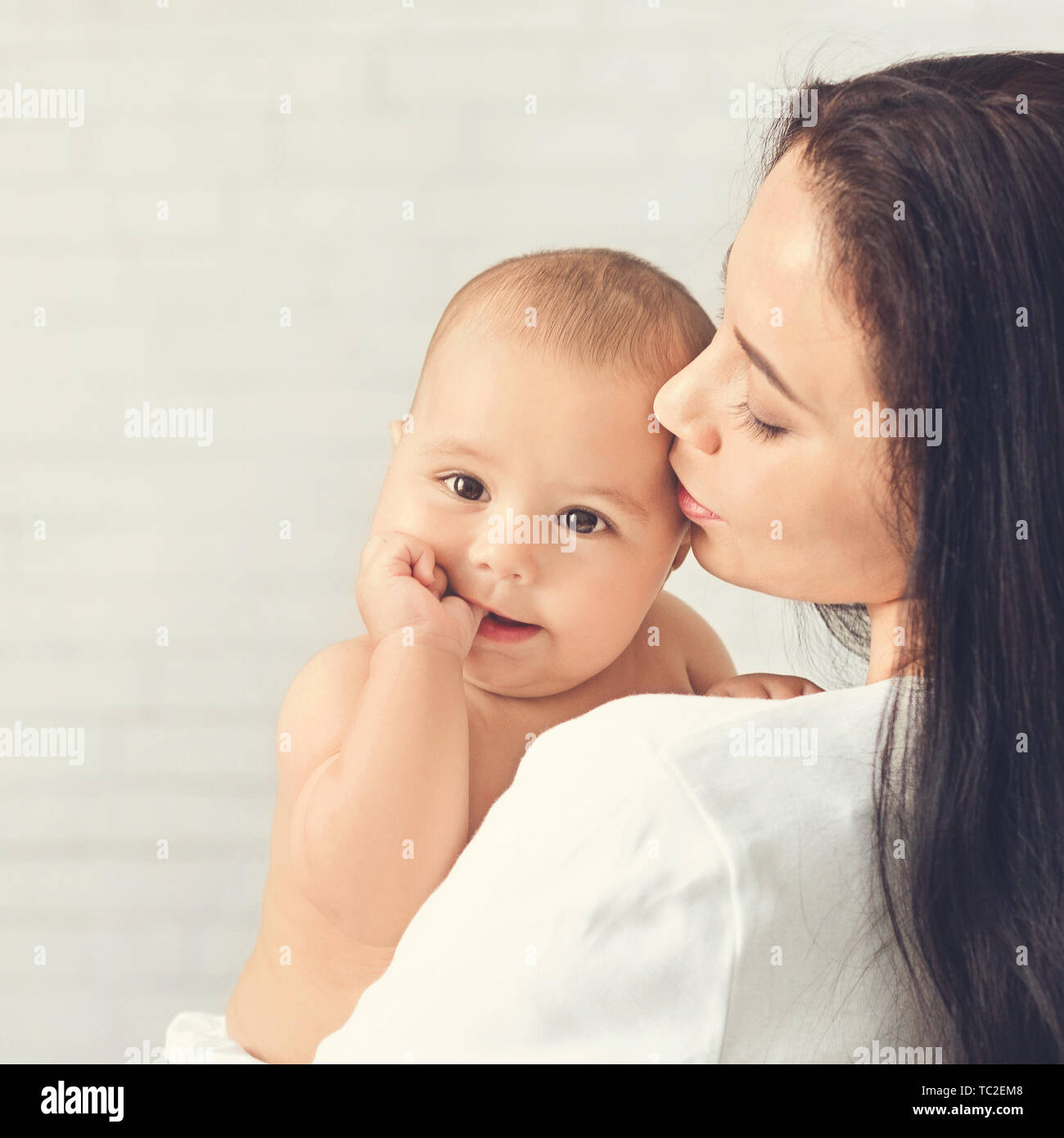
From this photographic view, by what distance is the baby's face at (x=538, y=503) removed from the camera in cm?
88

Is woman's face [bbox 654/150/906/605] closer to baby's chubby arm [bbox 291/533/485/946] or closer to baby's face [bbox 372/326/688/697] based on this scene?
baby's face [bbox 372/326/688/697]

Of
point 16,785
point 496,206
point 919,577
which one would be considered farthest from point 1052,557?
point 16,785

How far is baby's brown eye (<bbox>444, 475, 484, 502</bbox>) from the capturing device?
0.92 meters

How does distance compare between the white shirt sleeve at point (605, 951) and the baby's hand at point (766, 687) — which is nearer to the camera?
the white shirt sleeve at point (605, 951)

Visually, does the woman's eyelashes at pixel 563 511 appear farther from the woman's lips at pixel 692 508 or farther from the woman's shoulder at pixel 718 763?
the woman's shoulder at pixel 718 763

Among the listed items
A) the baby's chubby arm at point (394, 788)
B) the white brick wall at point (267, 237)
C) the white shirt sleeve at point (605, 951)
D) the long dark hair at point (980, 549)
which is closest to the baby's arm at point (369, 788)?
the baby's chubby arm at point (394, 788)

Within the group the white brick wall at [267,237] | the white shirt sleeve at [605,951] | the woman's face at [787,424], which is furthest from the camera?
the white brick wall at [267,237]

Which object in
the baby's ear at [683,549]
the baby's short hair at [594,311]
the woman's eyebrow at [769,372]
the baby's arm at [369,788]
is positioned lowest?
the baby's arm at [369,788]

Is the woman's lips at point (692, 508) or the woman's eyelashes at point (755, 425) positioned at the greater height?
the woman's eyelashes at point (755, 425)

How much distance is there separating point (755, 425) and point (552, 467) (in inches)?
7.3

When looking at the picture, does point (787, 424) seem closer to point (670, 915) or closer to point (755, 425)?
point (755, 425)

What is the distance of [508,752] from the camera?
97cm

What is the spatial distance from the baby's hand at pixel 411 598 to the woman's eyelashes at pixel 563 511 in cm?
5

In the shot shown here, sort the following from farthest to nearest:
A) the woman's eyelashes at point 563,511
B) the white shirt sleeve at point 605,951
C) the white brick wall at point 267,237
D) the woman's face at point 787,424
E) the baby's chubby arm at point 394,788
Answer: the white brick wall at point 267,237, the woman's eyelashes at point 563,511, the baby's chubby arm at point 394,788, the woman's face at point 787,424, the white shirt sleeve at point 605,951
